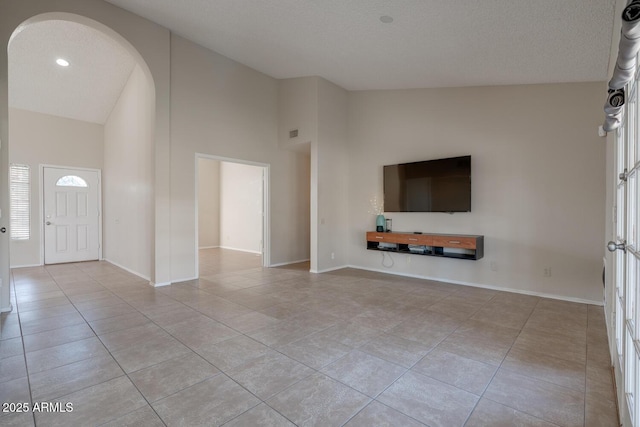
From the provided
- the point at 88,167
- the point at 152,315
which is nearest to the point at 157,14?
the point at 152,315

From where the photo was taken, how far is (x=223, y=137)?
5.36m

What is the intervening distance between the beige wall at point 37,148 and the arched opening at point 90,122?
0.02 m

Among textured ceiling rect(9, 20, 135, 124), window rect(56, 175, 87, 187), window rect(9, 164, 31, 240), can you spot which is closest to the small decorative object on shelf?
textured ceiling rect(9, 20, 135, 124)

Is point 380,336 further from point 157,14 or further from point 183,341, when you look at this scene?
point 157,14

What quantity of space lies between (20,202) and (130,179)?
2757 mm

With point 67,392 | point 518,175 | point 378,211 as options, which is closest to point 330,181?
point 378,211

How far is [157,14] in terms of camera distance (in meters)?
4.08

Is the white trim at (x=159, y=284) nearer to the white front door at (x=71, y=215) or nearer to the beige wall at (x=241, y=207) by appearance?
the beige wall at (x=241, y=207)

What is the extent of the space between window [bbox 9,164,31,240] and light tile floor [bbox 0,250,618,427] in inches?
127

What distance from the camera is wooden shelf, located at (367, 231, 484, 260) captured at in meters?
4.39

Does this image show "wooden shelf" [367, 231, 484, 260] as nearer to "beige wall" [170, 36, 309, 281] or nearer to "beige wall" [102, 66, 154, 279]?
"beige wall" [170, 36, 309, 281]

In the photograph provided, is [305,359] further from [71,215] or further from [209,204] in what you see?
[209,204]

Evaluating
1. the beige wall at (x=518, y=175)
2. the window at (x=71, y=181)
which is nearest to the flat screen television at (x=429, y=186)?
the beige wall at (x=518, y=175)

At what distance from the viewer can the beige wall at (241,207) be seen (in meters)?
8.21
